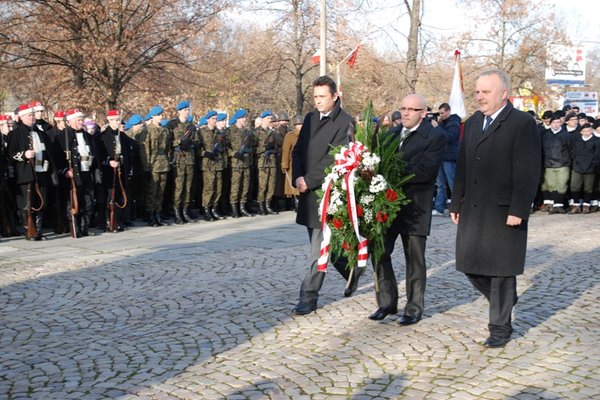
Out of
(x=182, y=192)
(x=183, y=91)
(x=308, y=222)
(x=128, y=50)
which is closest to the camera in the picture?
(x=308, y=222)

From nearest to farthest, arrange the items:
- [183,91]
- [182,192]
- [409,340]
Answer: [409,340], [182,192], [183,91]

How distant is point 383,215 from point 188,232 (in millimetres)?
7614

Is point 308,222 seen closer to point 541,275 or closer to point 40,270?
point 541,275

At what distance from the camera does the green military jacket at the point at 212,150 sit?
15.3 m

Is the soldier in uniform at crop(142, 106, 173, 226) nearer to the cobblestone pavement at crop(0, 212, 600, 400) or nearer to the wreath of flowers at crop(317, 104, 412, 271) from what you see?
the cobblestone pavement at crop(0, 212, 600, 400)

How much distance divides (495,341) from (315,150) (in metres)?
2.33

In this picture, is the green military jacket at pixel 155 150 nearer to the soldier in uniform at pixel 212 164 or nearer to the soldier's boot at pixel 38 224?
the soldier in uniform at pixel 212 164

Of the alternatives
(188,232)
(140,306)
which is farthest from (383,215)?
(188,232)

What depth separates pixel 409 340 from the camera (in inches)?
243

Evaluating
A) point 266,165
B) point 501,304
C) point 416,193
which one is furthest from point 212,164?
point 501,304

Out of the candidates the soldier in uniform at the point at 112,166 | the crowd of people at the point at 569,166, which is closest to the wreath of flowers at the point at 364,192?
the soldier in uniform at the point at 112,166

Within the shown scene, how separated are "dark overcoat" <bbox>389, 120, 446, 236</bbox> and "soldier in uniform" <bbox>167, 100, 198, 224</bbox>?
856 cm

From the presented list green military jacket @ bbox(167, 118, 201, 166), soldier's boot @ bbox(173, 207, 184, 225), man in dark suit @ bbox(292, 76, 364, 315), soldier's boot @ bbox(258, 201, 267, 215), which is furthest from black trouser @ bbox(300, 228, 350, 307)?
soldier's boot @ bbox(258, 201, 267, 215)

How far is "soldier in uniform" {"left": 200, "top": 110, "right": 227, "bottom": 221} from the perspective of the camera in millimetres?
15328
